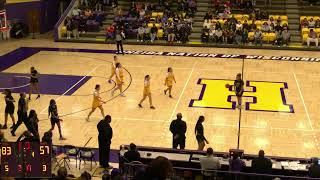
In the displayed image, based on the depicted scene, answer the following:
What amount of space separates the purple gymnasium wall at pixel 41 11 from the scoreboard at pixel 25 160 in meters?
25.8

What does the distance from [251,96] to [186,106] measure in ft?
10.4

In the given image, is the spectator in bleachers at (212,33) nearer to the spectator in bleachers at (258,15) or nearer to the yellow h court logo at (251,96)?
the spectator in bleachers at (258,15)

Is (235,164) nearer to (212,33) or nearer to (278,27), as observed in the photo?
(212,33)

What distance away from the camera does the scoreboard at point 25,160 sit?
976 cm

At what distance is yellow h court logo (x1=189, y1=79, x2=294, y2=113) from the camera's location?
1994 cm

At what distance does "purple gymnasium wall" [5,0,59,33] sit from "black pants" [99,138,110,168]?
74.4 feet

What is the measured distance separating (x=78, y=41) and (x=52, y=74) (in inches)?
327

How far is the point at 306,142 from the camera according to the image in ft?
53.4

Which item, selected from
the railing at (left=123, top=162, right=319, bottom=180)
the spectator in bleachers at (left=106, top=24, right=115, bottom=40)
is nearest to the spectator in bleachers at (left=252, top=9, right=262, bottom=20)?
the spectator in bleachers at (left=106, top=24, right=115, bottom=40)

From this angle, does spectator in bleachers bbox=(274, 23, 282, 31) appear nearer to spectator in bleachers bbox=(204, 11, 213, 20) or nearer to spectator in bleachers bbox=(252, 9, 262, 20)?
spectator in bleachers bbox=(252, 9, 262, 20)

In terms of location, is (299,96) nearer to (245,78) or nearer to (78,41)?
(245,78)

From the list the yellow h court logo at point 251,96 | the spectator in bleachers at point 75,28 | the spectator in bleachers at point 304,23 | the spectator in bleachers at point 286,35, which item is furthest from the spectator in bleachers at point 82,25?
the spectator in bleachers at point 304,23

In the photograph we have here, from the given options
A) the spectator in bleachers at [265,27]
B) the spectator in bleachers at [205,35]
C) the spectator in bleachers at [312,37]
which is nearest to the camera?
the spectator in bleachers at [312,37]

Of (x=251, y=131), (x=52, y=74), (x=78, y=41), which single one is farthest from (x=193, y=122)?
(x=78, y=41)
